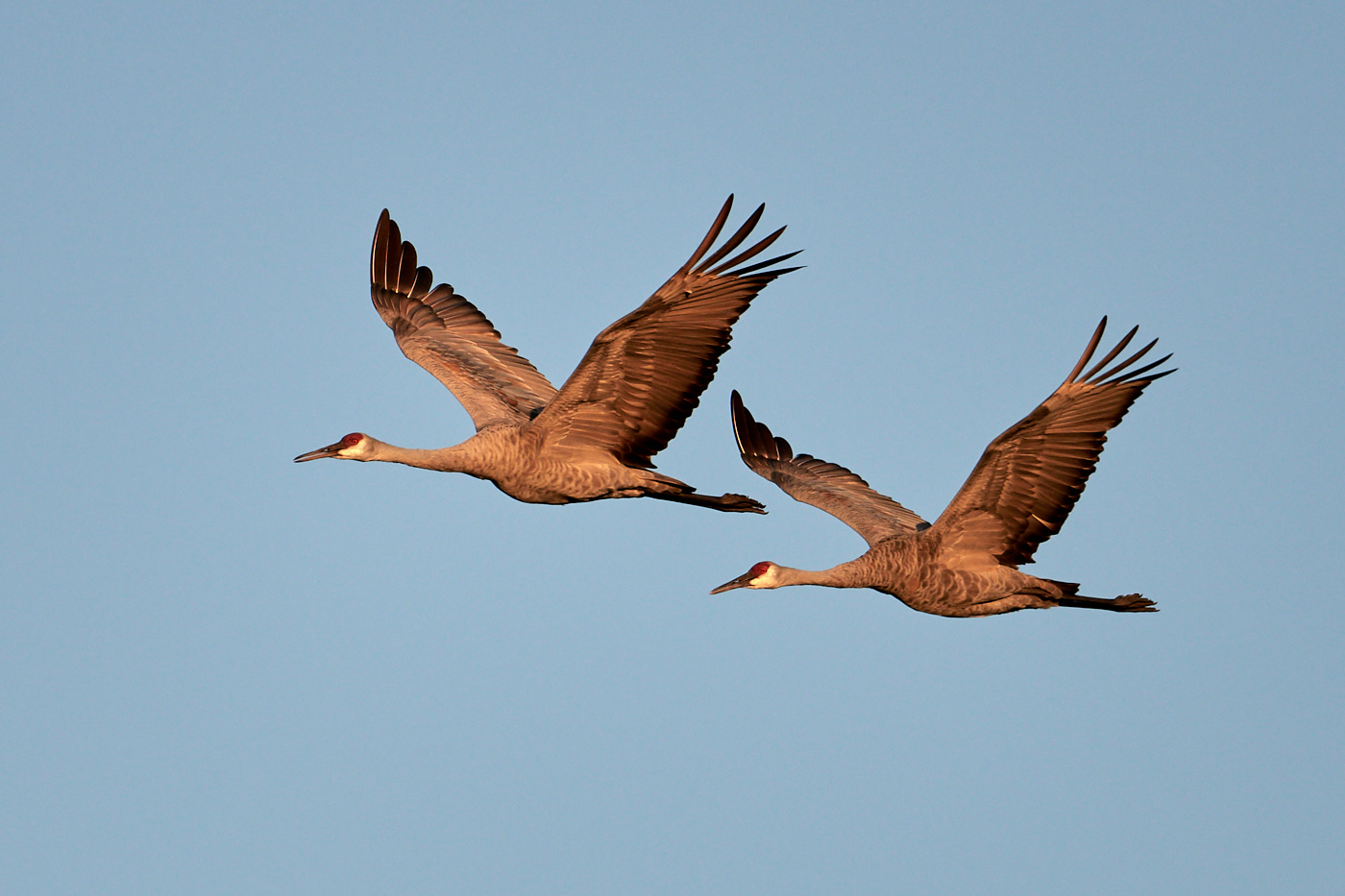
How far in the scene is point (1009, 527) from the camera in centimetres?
1512

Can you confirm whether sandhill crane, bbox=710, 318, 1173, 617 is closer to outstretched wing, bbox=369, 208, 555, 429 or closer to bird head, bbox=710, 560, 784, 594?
bird head, bbox=710, 560, 784, 594

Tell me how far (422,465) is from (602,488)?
69.2 inches

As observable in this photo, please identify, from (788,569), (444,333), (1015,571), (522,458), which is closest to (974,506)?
(1015,571)

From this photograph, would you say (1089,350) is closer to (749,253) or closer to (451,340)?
(749,253)

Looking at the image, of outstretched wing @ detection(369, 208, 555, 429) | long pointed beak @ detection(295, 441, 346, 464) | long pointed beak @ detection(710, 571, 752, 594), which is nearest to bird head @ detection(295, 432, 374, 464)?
long pointed beak @ detection(295, 441, 346, 464)

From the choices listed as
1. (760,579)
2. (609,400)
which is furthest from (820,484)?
(609,400)

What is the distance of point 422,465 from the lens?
1611 centimetres

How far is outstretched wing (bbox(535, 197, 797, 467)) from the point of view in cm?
1432

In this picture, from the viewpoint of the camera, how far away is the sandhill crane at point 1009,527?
569 inches

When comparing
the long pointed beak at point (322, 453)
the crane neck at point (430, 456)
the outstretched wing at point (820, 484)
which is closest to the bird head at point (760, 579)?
the outstretched wing at point (820, 484)

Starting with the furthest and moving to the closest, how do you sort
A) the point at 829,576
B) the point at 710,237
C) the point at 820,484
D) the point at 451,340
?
1. the point at 451,340
2. the point at 820,484
3. the point at 829,576
4. the point at 710,237

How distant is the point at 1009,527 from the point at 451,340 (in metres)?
6.89

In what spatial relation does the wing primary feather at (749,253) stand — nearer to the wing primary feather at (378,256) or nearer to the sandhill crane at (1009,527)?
the sandhill crane at (1009,527)

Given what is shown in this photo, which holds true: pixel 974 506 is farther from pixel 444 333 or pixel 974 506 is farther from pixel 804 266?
pixel 444 333
